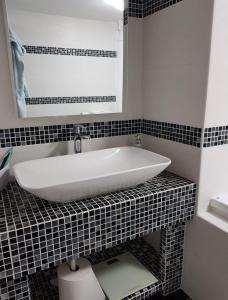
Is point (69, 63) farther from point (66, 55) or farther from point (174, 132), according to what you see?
point (174, 132)

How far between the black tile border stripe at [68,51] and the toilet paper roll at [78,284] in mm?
1181

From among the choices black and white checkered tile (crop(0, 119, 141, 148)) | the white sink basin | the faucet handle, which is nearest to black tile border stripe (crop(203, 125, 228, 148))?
the white sink basin

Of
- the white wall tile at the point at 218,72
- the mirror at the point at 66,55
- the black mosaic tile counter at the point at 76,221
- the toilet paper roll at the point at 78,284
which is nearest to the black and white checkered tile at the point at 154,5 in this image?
the mirror at the point at 66,55

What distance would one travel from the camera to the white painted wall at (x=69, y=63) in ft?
4.26

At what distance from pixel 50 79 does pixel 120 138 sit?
60cm

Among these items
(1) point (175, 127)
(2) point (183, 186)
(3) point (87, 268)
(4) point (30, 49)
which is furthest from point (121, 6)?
(3) point (87, 268)

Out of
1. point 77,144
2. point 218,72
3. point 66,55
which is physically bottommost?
point 77,144

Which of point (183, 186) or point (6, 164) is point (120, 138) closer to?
point (183, 186)

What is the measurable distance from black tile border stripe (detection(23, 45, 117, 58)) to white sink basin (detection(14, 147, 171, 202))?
1.93 feet

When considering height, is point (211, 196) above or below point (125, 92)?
below

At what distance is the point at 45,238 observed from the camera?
0.97 metres

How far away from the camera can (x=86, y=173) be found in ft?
4.56

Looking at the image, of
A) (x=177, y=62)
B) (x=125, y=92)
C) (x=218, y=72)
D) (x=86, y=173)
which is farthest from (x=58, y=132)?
(x=218, y=72)

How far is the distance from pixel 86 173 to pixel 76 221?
1.33 feet
